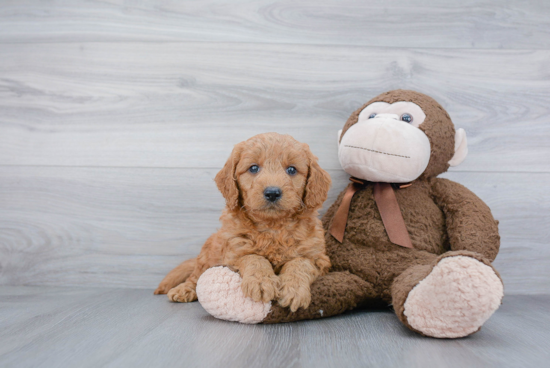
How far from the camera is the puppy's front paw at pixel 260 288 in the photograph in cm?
113

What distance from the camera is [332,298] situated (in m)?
1.25

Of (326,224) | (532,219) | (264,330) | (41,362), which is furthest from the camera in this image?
(532,219)

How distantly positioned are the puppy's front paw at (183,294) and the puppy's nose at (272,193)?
0.56m

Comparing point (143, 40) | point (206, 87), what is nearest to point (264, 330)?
point (206, 87)

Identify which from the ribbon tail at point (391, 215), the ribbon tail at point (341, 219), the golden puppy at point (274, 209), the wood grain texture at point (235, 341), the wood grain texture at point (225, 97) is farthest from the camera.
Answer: the wood grain texture at point (225, 97)

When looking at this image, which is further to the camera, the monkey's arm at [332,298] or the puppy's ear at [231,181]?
the puppy's ear at [231,181]

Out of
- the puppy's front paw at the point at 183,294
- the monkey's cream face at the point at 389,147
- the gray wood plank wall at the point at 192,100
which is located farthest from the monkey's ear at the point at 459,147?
the puppy's front paw at the point at 183,294

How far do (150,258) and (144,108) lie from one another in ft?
2.25

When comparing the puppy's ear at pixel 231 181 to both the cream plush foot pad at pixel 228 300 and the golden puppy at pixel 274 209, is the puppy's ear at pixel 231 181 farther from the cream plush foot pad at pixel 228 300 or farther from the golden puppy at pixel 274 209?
the cream plush foot pad at pixel 228 300

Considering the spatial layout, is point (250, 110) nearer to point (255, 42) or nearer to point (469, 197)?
point (255, 42)

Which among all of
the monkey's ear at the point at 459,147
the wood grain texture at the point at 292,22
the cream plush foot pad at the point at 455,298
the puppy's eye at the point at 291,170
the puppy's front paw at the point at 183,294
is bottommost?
the puppy's front paw at the point at 183,294

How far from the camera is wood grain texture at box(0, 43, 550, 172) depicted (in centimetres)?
178

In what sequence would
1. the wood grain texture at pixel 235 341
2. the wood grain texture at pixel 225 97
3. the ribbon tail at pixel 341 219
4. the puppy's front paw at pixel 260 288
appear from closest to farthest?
the wood grain texture at pixel 235 341 → the puppy's front paw at pixel 260 288 → the ribbon tail at pixel 341 219 → the wood grain texture at pixel 225 97

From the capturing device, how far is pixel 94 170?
1.84 meters
